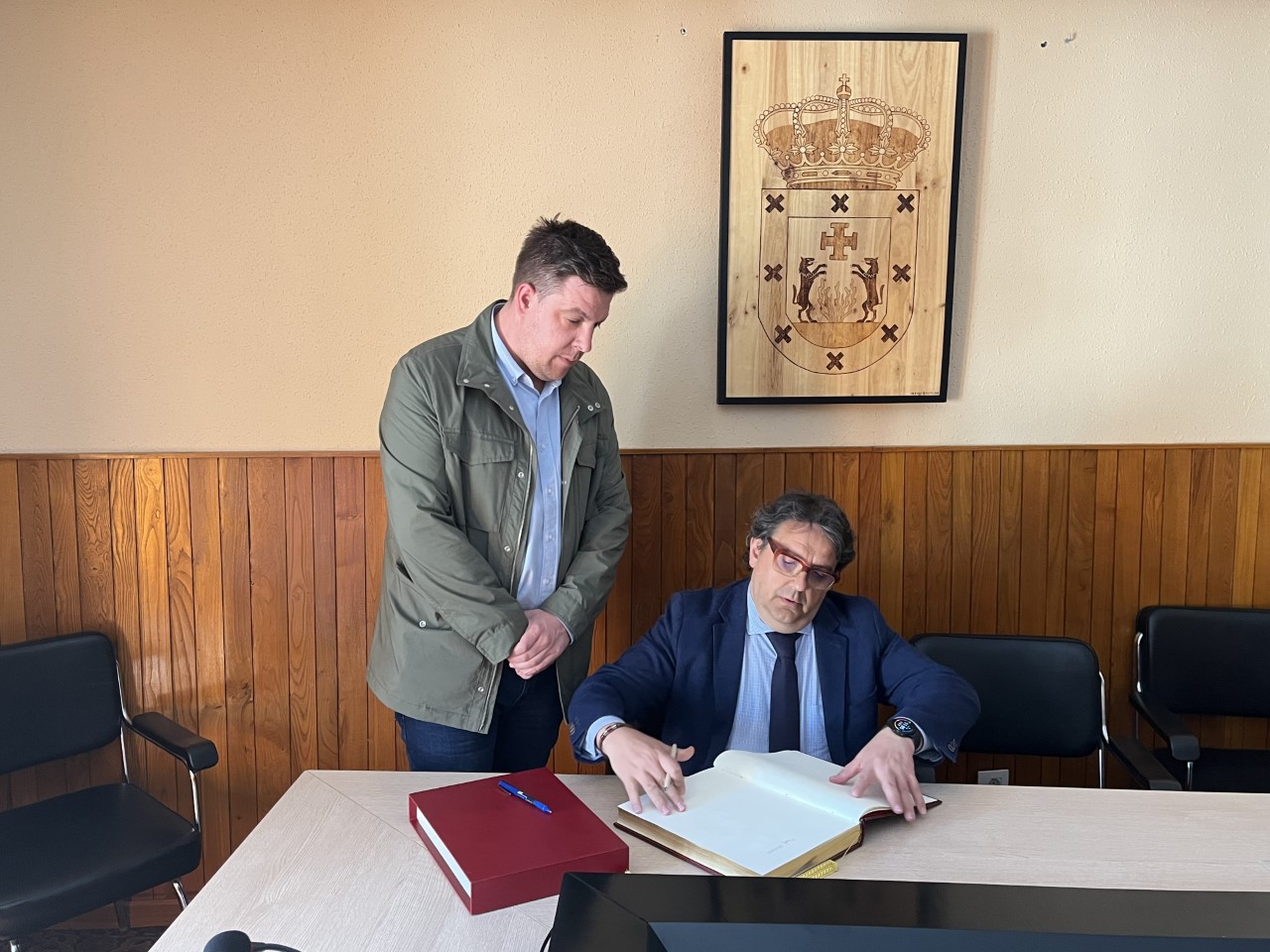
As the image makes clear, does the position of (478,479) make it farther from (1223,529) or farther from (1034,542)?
(1223,529)

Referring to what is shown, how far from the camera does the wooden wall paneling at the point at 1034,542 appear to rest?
2.79m

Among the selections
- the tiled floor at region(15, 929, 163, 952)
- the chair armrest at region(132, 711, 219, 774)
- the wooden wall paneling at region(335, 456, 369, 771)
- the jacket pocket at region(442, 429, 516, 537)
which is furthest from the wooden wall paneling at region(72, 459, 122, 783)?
the jacket pocket at region(442, 429, 516, 537)

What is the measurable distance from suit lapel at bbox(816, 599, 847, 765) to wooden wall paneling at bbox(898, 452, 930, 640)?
0.94 m

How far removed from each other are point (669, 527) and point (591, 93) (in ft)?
3.91

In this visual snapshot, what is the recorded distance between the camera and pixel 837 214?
2.66 m

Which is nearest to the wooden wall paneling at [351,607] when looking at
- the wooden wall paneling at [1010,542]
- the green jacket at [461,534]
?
the green jacket at [461,534]

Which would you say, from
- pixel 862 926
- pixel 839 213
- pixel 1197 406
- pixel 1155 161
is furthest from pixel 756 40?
pixel 862 926

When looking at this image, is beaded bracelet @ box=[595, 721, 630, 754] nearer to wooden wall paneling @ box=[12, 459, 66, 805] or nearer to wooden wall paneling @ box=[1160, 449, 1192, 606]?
wooden wall paneling @ box=[12, 459, 66, 805]

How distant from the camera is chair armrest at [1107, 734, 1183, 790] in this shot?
6.69 feet

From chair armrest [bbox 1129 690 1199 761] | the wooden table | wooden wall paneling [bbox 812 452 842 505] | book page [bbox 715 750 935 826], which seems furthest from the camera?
wooden wall paneling [bbox 812 452 842 505]

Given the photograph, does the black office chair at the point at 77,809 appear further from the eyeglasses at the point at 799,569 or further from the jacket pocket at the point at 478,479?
the eyeglasses at the point at 799,569

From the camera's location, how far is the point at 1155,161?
8.89ft

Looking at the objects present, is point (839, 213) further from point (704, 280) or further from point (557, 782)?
point (557, 782)

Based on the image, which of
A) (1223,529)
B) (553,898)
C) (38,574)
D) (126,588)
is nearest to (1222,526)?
(1223,529)
